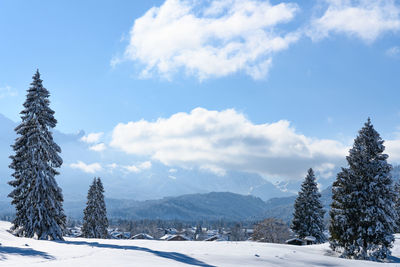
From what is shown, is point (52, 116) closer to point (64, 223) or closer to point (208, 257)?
point (64, 223)

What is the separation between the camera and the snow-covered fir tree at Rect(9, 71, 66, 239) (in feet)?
86.4

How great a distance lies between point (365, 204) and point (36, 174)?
89.3 ft

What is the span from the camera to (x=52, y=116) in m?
28.5

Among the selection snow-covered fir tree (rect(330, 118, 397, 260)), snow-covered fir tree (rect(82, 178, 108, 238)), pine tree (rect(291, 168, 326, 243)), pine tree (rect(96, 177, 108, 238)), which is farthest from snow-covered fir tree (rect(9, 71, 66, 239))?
pine tree (rect(291, 168, 326, 243))

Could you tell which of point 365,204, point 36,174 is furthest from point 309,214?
point 36,174

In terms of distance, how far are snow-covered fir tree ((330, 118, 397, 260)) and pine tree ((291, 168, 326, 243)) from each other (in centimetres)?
2109

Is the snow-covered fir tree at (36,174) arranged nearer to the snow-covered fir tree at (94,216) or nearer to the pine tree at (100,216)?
the snow-covered fir tree at (94,216)

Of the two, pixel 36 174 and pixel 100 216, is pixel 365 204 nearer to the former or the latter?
pixel 36 174

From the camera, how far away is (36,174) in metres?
27.0

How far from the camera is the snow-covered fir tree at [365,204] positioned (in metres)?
28.4

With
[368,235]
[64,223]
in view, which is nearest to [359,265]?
[368,235]

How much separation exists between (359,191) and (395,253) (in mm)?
8050

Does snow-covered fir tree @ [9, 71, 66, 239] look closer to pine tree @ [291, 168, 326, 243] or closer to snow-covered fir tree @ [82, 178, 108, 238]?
snow-covered fir tree @ [82, 178, 108, 238]

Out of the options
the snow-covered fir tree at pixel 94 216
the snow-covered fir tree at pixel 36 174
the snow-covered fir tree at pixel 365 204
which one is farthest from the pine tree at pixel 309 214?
the snow-covered fir tree at pixel 36 174
